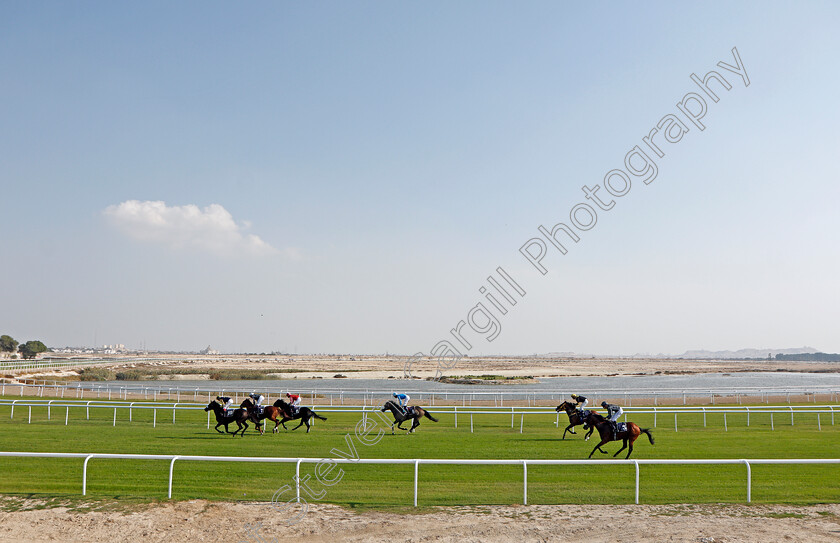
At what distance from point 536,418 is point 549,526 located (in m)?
15.6

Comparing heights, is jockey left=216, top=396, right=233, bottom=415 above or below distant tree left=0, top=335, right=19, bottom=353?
above

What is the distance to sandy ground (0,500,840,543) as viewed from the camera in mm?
6688

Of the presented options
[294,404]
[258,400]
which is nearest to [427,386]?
[294,404]

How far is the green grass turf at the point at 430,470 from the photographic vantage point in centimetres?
852

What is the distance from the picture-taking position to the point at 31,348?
106062mm

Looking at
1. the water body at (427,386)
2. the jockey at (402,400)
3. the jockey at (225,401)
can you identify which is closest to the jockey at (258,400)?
the jockey at (225,401)

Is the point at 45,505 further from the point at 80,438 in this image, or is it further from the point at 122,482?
the point at 80,438

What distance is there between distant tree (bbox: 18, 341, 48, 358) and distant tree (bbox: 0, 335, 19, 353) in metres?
2.19

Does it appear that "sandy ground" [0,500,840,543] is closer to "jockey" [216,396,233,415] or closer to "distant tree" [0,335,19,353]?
"jockey" [216,396,233,415]

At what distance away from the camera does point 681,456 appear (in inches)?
488

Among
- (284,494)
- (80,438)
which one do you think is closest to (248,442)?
(80,438)

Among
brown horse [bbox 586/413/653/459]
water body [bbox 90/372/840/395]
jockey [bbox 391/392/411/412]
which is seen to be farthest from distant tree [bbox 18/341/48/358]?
brown horse [bbox 586/413/653/459]

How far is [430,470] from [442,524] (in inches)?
136

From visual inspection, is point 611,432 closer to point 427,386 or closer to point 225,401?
A: point 225,401
